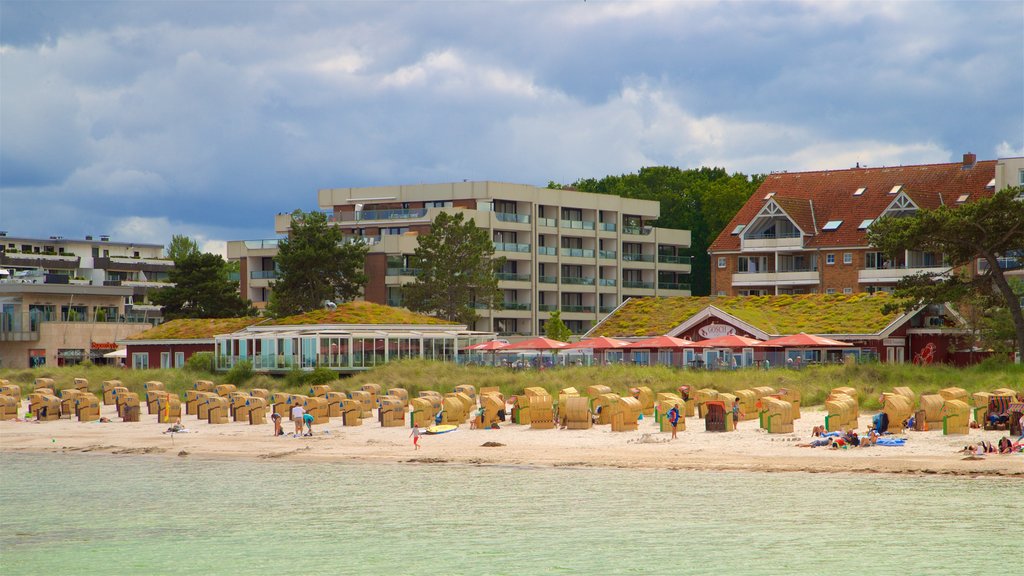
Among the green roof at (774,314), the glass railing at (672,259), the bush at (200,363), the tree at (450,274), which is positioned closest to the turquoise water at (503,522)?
the bush at (200,363)

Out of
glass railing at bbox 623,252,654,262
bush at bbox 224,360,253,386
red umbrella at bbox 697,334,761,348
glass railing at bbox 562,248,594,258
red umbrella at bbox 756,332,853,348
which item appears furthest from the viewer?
glass railing at bbox 623,252,654,262

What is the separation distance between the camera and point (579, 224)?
104438 millimetres

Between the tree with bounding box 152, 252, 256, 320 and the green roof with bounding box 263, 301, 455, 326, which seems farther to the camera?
the tree with bounding box 152, 252, 256, 320

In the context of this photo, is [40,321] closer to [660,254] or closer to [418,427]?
[660,254]

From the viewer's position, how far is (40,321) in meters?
89.4

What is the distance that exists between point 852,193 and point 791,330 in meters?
27.7

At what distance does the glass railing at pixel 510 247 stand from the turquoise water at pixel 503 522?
6342 cm

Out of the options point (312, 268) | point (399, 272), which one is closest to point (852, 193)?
point (399, 272)

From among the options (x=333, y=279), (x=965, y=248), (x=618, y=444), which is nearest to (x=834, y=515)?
(x=618, y=444)

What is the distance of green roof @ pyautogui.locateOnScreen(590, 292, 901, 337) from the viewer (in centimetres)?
6322

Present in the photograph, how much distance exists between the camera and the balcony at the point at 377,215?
97.9 metres

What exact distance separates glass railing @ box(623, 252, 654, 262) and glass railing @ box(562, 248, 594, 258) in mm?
3722

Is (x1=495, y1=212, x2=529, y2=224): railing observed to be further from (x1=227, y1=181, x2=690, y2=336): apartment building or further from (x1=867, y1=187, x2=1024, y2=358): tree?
(x1=867, y1=187, x2=1024, y2=358): tree

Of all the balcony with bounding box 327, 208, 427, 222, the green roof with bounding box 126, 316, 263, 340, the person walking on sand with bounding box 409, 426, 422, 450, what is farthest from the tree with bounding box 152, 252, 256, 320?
the person walking on sand with bounding box 409, 426, 422, 450
